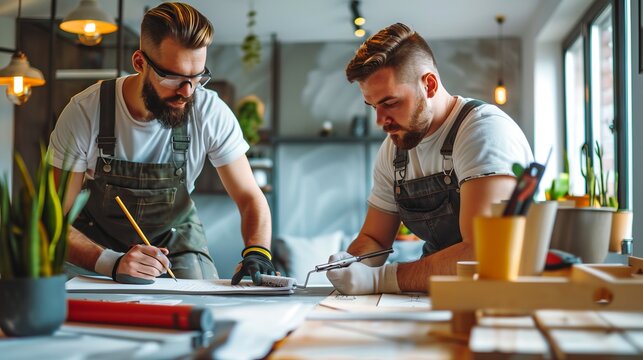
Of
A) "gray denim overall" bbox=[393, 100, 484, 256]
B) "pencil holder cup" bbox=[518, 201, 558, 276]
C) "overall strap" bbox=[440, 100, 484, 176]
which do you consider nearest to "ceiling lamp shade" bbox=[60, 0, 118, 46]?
"gray denim overall" bbox=[393, 100, 484, 256]

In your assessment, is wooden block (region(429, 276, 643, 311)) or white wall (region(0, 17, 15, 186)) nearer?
wooden block (region(429, 276, 643, 311))

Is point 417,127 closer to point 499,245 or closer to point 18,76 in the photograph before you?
point 499,245

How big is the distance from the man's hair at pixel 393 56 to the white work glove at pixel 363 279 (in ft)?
1.91

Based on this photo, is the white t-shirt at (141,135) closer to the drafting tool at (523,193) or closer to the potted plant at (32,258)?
the potted plant at (32,258)

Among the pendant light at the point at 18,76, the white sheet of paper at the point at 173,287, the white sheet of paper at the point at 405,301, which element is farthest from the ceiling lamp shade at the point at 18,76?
the white sheet of paper at the point at 405,301

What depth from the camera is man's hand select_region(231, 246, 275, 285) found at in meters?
1.80

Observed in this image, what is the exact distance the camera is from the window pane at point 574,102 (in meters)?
5.70

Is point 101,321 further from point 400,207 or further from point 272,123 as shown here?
point 272,123

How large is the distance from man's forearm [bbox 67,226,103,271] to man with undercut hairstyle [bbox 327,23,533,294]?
28.4 inches

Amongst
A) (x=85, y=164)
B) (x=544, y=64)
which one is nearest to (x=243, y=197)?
(x=85, y=164)

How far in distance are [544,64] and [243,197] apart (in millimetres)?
4659

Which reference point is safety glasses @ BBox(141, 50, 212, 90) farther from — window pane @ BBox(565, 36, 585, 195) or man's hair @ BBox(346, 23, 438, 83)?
window pane @ BBox(565, 36, 585, 195)

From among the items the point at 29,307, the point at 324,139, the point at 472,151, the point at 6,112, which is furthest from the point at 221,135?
the point at 324,139

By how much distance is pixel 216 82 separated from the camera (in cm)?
737
